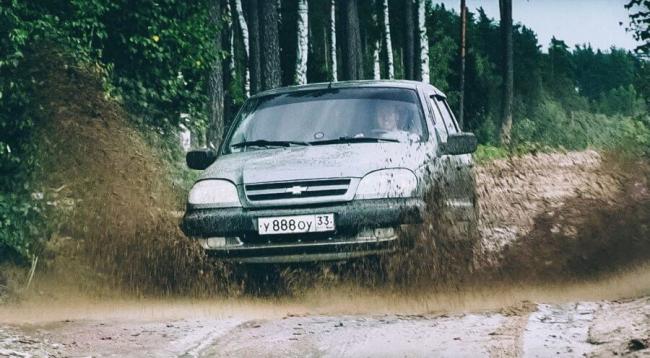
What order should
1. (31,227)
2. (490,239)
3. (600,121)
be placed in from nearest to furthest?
(490,239) → (31,227) → (600,121)

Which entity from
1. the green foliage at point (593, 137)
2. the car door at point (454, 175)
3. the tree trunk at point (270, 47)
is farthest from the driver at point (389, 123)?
the tree trunk at point (270, 47)

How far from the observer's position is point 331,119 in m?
9.51

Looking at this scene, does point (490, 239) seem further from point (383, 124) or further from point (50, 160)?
point (50, 160)

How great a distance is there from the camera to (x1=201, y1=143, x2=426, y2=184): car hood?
838 centimetres

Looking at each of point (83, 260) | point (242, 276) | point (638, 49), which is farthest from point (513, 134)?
point (83, 260)

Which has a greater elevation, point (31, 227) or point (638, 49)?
point (638, 49)

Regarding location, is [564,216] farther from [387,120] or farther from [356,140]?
[356,140]

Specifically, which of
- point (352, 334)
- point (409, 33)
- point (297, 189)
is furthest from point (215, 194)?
point (409, 33)

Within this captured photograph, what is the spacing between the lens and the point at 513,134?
35.8ft

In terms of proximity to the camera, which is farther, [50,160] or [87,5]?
[87,5]

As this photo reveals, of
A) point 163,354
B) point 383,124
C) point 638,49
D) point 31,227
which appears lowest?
point 163,354

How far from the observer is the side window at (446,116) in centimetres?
1043

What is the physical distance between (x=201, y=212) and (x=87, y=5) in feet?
12.7

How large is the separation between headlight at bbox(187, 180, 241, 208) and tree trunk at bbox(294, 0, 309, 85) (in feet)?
47.7
